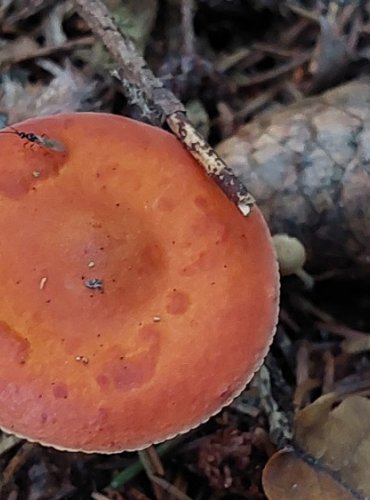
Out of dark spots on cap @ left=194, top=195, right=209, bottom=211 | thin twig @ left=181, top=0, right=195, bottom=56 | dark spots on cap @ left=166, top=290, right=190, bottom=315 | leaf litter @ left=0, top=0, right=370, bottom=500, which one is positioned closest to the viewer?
dark spots on cap @ left=166, top=290, right=190, bottom=315

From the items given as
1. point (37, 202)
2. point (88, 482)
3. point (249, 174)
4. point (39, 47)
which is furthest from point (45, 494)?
point (39, 47)

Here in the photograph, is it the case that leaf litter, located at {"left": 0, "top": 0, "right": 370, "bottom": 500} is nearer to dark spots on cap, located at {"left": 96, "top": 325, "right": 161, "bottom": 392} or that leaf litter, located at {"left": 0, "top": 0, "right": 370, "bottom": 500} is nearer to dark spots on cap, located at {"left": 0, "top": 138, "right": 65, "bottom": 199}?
dark spots on cap, located at {"left": 96, "top": 325, "right": 161, "bottom": 392}

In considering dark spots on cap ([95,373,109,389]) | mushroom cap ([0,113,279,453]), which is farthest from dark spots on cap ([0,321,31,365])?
dark spots on cap ([95,373,109,389])

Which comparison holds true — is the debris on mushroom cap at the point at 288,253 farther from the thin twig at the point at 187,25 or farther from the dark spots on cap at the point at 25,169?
the thin twig at the point at 187,25

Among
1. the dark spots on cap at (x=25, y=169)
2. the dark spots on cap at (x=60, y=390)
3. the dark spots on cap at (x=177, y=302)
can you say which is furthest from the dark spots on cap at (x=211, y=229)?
the dark spots on cap at (x=60, y=390)

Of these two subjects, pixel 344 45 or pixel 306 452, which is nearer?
pixel 306 452

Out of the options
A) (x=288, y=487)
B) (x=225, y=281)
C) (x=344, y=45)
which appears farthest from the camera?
(x=344, y=45)

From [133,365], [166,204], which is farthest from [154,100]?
[133,365]

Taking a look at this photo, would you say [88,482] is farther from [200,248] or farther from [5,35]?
[5,35]

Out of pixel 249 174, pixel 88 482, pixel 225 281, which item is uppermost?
pixel 225 281
